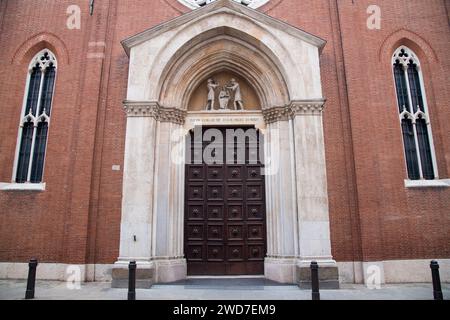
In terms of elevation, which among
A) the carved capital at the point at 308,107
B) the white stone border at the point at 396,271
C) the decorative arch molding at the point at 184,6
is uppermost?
the decorative arch molding at the point at 184,6

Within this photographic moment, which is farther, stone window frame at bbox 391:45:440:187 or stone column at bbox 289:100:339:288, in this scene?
stone window frame at bbox 391:45:440:187

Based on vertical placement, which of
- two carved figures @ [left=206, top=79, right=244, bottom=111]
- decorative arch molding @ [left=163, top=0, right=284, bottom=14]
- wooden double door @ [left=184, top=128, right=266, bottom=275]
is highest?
decorative arch molding @ [left=163, top=0, right=284, bottom=14]

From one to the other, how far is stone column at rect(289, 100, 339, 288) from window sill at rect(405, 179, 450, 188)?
133 inches

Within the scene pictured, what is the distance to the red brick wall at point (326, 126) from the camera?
10.1m

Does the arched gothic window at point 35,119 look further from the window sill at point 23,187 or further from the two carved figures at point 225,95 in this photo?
the two carved figures at point 225,95

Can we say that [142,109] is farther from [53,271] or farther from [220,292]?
[53,271]

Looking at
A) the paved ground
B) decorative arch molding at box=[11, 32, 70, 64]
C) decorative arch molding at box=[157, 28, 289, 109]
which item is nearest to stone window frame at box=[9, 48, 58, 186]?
decorative arch molding at box=[11, 32, 70, 64]

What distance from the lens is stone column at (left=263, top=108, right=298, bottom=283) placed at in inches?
372

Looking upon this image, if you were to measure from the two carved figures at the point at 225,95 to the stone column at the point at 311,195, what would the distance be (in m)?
2.15

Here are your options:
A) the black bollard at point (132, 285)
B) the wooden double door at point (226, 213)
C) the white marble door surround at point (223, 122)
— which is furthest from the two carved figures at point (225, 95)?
the black bollard at point (132, 285)

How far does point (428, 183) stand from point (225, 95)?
7.25 m

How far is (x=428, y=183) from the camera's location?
10.5 meters

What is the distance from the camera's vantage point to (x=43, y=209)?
1048 cm

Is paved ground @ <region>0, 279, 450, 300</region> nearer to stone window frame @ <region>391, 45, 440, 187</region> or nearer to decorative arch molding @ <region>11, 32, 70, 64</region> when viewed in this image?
stone window frame @ <region>391, 45, 440, 187</region>
